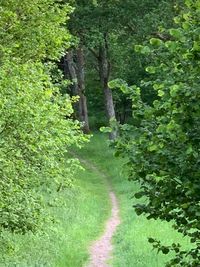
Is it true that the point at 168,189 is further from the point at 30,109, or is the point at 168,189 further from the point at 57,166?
the point at 57,166

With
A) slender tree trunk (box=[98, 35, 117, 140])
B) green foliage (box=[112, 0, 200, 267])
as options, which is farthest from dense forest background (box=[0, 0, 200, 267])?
slender tree trunk (box=[98, 35, 117, 140])

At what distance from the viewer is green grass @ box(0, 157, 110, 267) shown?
40.4 feet

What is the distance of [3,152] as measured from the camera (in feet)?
32.3

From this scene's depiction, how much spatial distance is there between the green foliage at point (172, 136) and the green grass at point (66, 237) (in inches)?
226

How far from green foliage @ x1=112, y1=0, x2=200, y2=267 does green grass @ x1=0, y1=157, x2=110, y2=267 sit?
5.73 meters

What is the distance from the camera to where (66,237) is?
15414 millimetres

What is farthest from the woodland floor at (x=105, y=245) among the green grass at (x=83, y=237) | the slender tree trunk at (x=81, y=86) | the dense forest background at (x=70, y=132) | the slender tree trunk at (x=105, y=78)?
the slender tree trunk at (x=81, y=86)

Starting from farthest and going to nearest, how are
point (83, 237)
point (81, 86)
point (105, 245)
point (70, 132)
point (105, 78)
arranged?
point (81, 86) → point (105, 78) → point (83, 237) → point (105, 245) → point (70, 132)

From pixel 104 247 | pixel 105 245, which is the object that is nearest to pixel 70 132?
pixel 104 247

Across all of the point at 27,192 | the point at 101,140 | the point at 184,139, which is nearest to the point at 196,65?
the point at 184,139

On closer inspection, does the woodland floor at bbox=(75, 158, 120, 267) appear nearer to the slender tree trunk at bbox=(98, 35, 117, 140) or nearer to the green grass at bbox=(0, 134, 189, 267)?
the green grass at bbox=(0, 134, 189, 267)

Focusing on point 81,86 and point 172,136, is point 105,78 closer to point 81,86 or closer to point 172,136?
point 81,86

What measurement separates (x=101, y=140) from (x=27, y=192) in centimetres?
2865

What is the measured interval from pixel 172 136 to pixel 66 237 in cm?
1126
